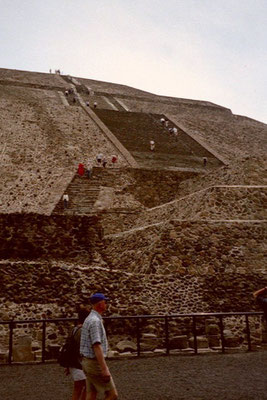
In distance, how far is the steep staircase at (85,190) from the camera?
18148 mm

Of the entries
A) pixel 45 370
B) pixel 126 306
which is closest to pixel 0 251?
pixel 126 306

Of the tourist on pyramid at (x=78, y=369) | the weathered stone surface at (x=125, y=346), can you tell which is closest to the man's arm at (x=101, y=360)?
the tourist on pyramid at (x=78, y=369)

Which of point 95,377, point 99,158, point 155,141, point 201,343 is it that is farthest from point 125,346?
point 155,141

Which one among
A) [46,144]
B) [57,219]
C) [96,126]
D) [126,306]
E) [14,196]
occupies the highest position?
Result: [96,126]

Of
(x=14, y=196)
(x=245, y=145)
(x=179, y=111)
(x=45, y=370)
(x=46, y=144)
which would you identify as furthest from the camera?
(x=179, y=111)

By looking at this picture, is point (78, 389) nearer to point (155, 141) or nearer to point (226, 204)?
point (226, 204)

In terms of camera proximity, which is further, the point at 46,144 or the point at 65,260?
the point at 46,144

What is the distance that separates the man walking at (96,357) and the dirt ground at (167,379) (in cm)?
145

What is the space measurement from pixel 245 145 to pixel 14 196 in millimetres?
20256

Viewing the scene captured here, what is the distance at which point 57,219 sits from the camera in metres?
14.4

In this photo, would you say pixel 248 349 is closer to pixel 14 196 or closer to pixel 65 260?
pixel 65 260

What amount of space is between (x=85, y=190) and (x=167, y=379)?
13.7 meters

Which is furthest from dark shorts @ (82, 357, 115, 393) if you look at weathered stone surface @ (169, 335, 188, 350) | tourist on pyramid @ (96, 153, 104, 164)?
tourist on pyramid @ (96, 153, 104, 164)

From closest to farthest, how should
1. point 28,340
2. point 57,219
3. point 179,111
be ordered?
point 28,340 → point 57,219 → point 179,111
